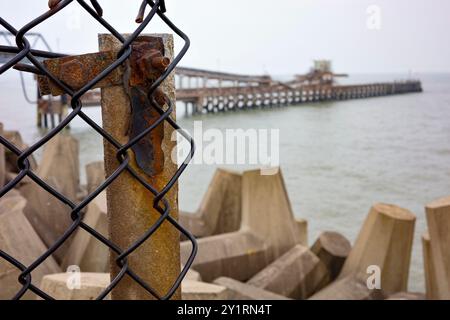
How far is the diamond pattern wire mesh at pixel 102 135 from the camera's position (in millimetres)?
539

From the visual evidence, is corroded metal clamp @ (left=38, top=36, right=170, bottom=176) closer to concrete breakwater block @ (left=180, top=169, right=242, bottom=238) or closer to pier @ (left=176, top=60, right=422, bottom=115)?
concrete breakwater block @ (left=180, top=169, right=242, bottom=238)

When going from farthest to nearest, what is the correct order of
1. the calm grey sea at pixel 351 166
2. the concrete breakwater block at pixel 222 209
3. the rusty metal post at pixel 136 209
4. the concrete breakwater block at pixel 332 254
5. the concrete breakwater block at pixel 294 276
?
the calm grey sea at pixel 351 166, the concrete breakwater block at pixel 222 209, the concrete breakwater block at pixel 332 254, the concrete breakwater block at pixel 294 276, the rusty metal post at pixel 136 209

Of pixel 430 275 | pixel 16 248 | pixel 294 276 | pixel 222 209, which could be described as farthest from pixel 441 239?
pixel 16 248

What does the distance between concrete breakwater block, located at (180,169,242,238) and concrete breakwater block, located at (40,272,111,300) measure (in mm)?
1737

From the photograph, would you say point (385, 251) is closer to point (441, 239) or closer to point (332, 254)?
point (332, 254)

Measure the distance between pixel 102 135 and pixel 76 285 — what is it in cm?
146

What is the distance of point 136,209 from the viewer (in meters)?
0.69

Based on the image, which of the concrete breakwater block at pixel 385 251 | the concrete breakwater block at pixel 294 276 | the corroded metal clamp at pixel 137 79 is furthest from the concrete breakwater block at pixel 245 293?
the corroded metal clamp at pixel 137 79

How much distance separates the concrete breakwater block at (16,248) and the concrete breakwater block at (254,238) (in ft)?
2.62

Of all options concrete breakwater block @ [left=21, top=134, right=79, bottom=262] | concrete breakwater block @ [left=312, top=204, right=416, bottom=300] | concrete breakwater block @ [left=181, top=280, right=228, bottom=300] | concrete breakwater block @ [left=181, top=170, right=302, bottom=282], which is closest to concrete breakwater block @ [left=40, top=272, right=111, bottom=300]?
concrete breakwater block @ [left=181, top=280, right=228, bottom=300]

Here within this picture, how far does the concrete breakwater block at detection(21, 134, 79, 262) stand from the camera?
10.3 ft

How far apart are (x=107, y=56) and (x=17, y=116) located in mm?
19218

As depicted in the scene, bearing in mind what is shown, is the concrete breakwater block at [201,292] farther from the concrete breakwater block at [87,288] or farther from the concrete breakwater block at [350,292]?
the concrete breakwater block at [350,292]
